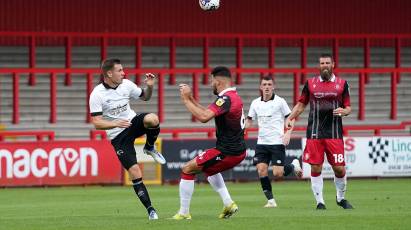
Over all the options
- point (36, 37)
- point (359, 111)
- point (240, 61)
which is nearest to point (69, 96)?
point (36, 37)

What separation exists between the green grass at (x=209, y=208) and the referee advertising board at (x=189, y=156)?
74cm

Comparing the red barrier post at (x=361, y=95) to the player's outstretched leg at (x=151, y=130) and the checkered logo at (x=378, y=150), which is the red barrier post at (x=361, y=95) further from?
the player's outstretched leg at (x=151, y=130)

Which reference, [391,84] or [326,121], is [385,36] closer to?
[391,84]

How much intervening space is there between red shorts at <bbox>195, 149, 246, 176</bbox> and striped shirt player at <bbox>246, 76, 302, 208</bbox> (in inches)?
197

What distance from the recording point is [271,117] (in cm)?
2180

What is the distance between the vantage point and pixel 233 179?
29.4 m

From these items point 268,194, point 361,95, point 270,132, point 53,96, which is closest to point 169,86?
point 53,96

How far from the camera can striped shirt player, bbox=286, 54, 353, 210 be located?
18703 mm

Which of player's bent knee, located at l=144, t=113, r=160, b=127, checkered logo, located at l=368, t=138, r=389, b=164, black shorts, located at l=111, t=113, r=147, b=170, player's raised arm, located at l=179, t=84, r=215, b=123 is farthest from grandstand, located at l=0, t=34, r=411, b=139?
player's raised arm, located at l=179, t=84, r=215, b=123

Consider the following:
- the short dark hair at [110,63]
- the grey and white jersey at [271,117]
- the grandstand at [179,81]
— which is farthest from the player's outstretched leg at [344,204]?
the short dark hair at [110,63]

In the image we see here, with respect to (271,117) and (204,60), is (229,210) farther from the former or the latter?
(204,60)

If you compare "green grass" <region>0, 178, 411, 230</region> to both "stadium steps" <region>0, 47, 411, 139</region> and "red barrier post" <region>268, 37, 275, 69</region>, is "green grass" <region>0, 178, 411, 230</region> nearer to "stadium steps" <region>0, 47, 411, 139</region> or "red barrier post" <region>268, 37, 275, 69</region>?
"stadium steps" <region>0, 47, 411, 139</region>

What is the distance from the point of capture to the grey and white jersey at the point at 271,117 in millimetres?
21609

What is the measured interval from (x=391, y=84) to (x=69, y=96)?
941 cm
